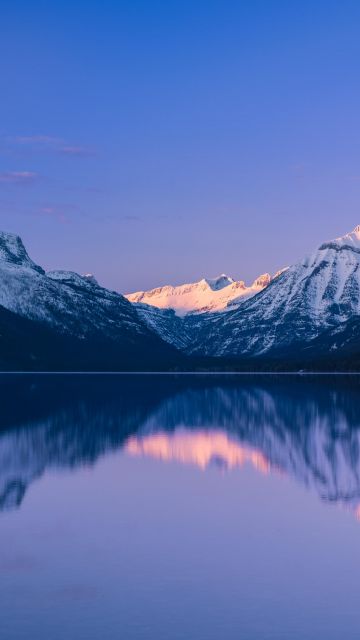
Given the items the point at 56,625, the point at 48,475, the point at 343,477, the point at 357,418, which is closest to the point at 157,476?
the point at 48,475

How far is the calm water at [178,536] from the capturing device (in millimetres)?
35094

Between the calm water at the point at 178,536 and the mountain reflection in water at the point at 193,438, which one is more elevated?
the mountain reflection in water at the point at 193,438

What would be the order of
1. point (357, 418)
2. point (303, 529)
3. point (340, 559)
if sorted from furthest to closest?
point (357, 418) → point (303, 529) → point (340, 559)

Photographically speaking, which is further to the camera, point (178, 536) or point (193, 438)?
point (193, 438)

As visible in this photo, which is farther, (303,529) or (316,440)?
(316,440)

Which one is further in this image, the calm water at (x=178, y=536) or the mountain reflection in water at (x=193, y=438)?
the mountain reflection in water at (x=193, y=438)

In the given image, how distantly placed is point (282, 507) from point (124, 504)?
9847mm

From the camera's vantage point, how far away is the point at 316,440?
107 meters

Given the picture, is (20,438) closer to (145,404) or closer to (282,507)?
(282,507)

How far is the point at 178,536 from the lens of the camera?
51.0m

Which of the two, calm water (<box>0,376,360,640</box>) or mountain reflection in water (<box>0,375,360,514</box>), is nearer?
calm water (<box>0,376,360,640</box>)

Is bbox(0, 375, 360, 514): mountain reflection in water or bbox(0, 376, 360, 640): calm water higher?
bbox(0, 375, 360, 514): mountain reflection in water

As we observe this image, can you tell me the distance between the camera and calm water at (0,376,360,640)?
1382 inches

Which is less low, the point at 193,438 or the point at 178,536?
the point at 193,438
